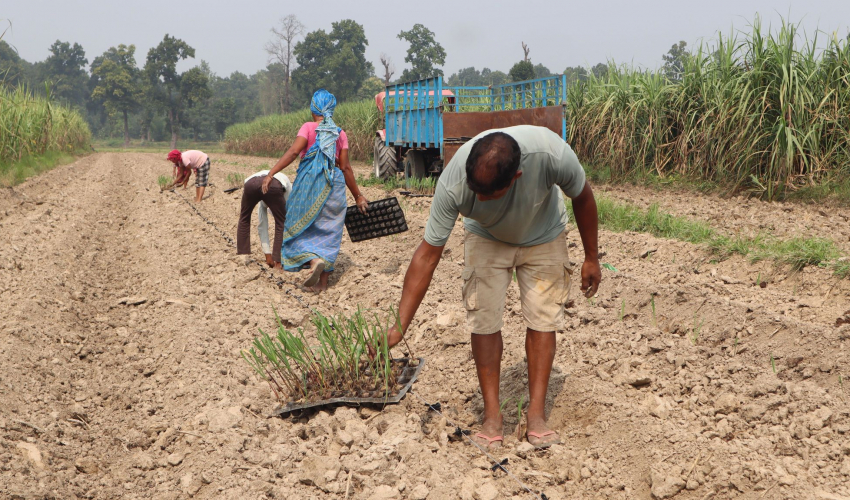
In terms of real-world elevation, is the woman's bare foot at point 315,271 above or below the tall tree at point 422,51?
below

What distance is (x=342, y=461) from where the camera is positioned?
8.46 ft

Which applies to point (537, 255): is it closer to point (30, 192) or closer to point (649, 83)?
point (649, 83)

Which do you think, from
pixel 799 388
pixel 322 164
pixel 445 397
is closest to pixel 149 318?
pixel 322 164

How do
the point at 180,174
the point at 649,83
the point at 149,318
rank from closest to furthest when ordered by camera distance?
the point at 149,318, the point at 649,83, the point at 180,174

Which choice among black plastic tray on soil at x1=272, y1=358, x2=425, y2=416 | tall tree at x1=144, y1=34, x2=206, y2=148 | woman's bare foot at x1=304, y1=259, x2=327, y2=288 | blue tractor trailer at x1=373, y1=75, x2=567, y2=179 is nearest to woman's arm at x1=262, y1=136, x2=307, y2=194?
woman's bare foot at x1=304, y1=259, x2=327, y2=288

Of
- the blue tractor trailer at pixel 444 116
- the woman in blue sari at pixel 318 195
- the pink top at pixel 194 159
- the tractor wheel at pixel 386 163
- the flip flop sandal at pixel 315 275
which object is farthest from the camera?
the tractor wheel at pixel 386 163

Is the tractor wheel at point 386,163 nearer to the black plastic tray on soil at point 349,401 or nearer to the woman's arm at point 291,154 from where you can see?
the woman's arm at point 291,154

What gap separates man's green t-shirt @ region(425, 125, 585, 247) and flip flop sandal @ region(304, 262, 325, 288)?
9.00 ft

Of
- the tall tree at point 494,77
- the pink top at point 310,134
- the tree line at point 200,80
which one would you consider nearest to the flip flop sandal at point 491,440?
the pink top at point 310,134

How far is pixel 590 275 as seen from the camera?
2.77 m

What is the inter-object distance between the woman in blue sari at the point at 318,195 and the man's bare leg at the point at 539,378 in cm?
273

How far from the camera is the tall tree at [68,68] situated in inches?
2921

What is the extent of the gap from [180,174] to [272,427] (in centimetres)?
920

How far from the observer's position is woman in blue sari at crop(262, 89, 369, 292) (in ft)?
17.3
